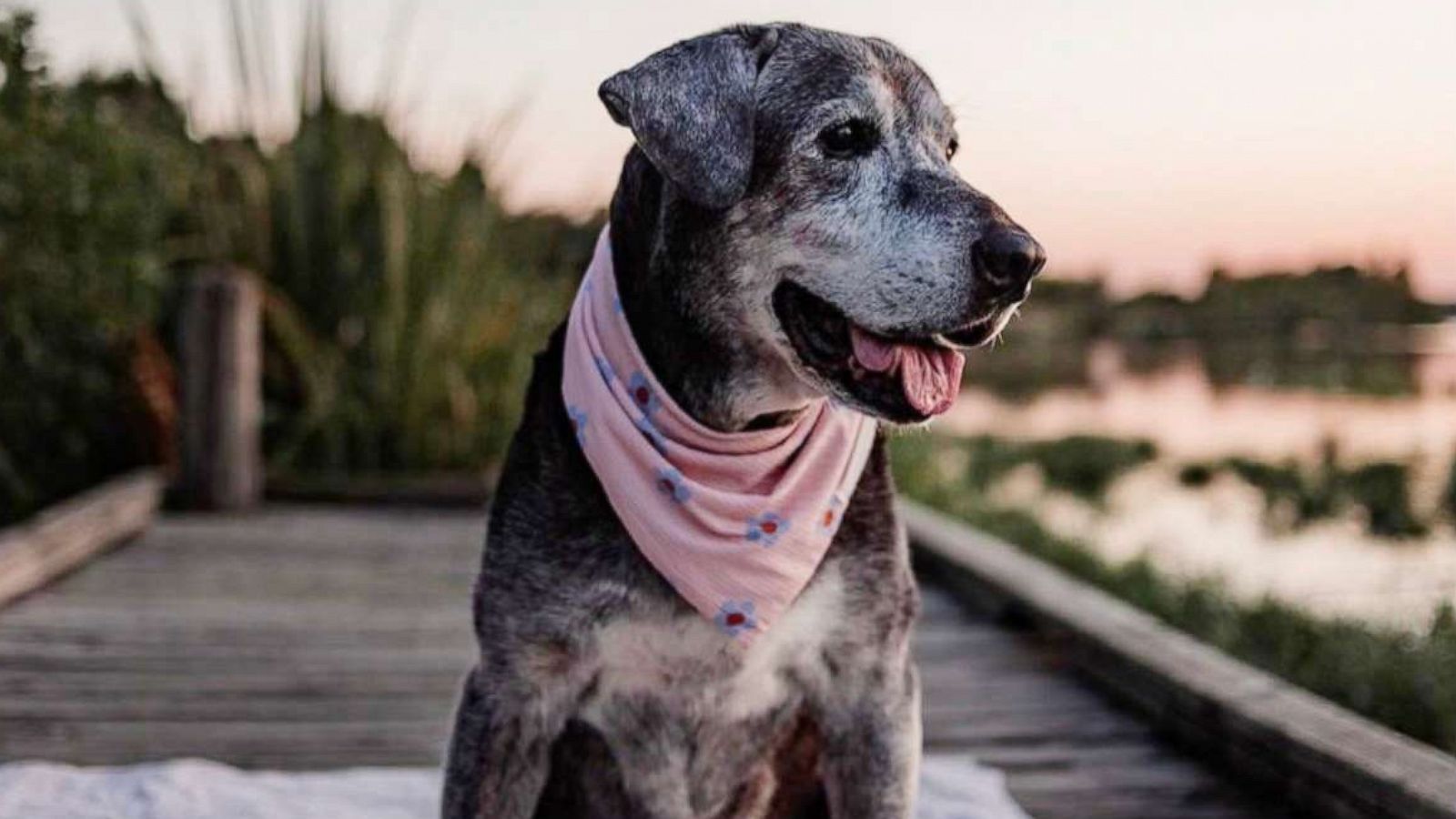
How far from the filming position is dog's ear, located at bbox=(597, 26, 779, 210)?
196 centimetres

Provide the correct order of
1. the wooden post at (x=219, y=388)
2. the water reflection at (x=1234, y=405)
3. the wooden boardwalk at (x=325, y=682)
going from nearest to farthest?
the wooden boardwalk at (x=325, y=682) < the wooden post at (x=219, y=388) < the water reflection at (x=1234, y=405)

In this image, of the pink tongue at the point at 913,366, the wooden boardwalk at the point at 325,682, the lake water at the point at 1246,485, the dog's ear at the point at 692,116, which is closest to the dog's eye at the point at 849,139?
the dog's ear at the point at 692,116

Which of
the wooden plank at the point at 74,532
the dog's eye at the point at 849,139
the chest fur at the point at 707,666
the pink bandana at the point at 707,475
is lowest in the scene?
the wooden plank at the point at 74,532

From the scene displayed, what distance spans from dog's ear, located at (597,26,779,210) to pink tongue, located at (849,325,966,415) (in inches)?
10.1

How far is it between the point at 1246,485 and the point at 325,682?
8009mm

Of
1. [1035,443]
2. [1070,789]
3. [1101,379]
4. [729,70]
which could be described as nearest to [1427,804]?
[1070,789]

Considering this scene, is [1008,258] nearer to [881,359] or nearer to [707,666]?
[881,359]

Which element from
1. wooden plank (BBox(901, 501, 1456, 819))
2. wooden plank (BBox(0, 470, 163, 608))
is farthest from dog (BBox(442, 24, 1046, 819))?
wooden plank (BBox(0, 470, 163, 608))

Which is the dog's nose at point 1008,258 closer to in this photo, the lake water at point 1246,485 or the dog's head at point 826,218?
the dog's head at point 826,218

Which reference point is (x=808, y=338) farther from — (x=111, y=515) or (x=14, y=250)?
(x=111, y=515)

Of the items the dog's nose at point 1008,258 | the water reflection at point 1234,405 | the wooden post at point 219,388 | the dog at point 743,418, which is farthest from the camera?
the water reflection at point 1234,405

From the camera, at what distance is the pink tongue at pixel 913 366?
196 cm

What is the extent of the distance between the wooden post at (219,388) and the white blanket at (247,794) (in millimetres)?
3424

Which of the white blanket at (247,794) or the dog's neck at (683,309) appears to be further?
the white blanket at (247,794)
